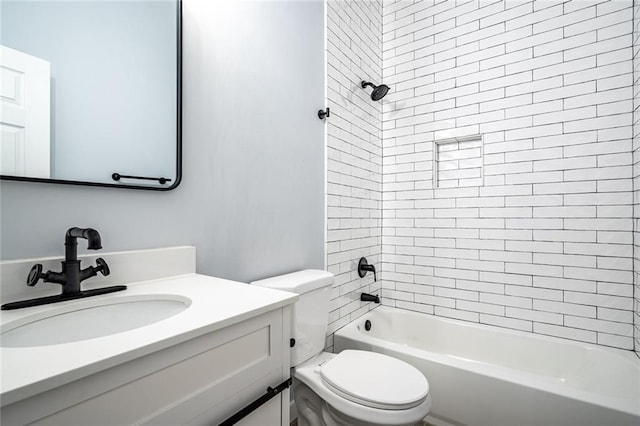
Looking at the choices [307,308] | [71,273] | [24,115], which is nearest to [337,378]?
[307,308]

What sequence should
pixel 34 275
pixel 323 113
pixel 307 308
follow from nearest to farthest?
pixel 34 275 < pixel 307 308 < pixel 323 113

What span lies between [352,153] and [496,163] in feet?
3.32

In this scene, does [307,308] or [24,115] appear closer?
[24,115]

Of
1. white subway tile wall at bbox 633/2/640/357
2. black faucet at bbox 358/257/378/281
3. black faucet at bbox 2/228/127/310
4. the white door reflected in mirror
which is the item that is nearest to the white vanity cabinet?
black faucet at bbox 2/228/127/310

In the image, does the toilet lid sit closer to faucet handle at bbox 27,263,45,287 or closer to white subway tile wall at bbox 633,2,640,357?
faucet handle at bbox 27,263,45,287

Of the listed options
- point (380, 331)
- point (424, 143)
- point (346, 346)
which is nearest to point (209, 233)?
point (346, 346)

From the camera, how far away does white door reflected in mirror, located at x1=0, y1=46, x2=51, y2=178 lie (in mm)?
777

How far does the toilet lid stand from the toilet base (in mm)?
157

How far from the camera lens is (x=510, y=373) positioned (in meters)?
1.53

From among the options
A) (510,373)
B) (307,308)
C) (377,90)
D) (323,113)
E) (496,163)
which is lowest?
(510,373)

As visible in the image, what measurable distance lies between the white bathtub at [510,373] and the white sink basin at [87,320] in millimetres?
1285

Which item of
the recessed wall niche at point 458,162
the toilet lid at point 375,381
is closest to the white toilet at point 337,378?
the toilet lid at point 375,381

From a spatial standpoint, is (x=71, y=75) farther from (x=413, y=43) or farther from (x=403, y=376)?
(x=413, y=43)

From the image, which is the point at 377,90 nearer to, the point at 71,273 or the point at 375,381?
the point at 375,381
